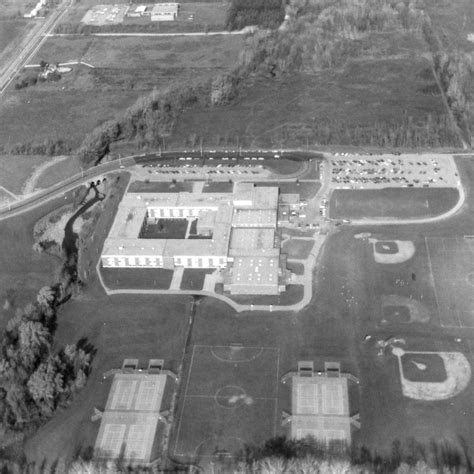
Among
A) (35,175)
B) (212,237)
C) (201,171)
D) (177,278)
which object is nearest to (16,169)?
(35,175)

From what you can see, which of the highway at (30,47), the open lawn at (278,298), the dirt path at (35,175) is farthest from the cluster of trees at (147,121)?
the open lawn at (278,298)

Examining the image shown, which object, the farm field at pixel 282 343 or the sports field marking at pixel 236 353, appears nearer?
the farm field at pixel 282 343

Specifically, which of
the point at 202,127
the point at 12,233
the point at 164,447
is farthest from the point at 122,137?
the point at 164,447

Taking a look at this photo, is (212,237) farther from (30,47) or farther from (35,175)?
(30,47)

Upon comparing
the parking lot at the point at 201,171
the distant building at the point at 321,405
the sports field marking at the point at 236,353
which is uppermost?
the parking lot at the point at 201,171

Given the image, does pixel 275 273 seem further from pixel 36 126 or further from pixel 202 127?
pixel 36 126

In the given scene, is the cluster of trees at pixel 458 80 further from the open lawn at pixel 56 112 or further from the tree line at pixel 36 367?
the tree line at pixel 36 367

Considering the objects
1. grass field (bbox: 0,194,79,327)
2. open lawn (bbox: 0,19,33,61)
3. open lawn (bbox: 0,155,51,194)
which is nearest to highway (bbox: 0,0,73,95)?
open lawn (bbox: 0,19,33,61)
